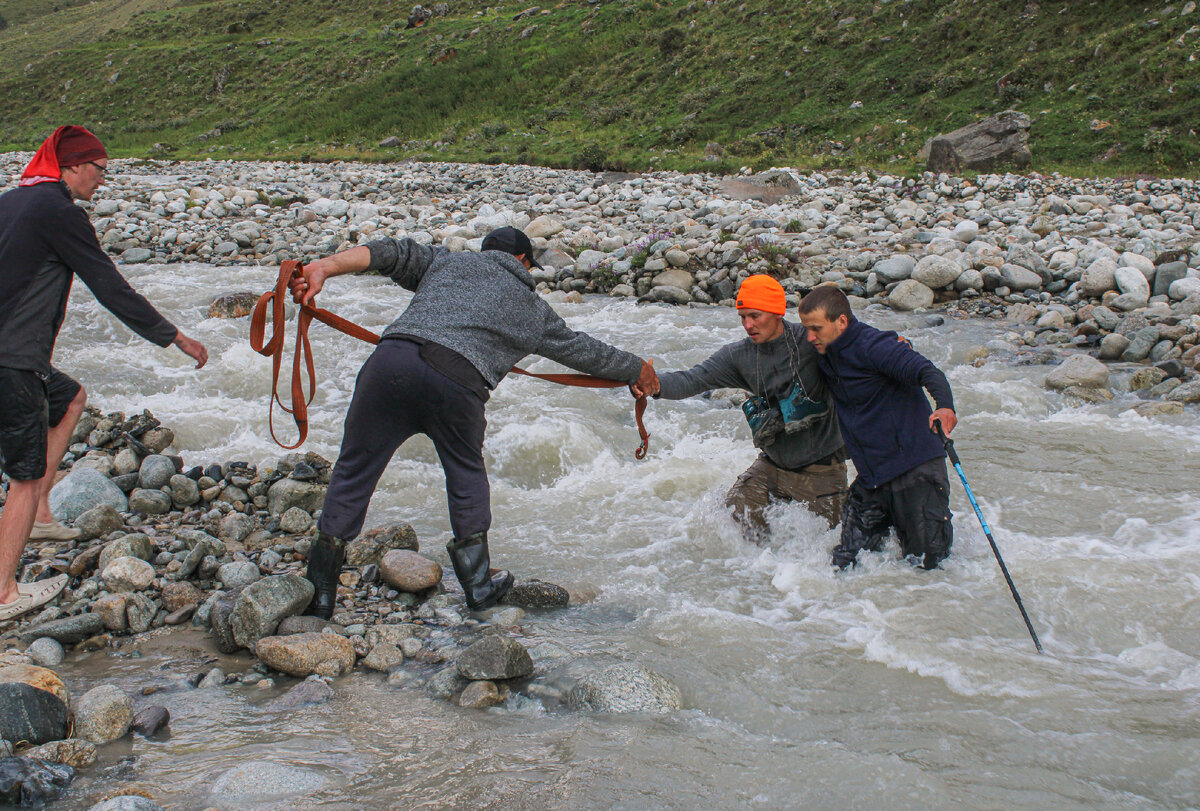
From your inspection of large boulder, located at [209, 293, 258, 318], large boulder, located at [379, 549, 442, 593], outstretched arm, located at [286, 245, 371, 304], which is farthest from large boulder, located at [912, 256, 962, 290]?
outstretched arm, located at [286, 245, 371, 304]

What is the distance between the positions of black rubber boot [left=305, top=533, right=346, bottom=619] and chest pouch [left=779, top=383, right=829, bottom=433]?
2.60m

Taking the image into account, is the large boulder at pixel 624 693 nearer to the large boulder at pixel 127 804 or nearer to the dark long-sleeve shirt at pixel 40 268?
the large boulder at pixel 127 804

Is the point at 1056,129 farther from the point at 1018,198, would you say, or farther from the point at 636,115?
the point at 636,115

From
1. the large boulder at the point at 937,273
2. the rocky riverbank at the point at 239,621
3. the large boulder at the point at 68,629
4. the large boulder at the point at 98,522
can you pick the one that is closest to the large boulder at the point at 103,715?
the rocky riverbank at the point at 239,621

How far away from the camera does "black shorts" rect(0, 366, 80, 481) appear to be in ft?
13.9

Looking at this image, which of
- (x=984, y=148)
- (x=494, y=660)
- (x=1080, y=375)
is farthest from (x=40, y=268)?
(x=984, y=148)

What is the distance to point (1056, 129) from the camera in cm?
2128

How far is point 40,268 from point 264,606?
6.44 feet

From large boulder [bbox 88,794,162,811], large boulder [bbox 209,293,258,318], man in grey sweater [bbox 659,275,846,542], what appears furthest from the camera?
large boulder [bbox 209,293,258,318]

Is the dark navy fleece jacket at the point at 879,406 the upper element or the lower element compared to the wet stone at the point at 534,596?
upper

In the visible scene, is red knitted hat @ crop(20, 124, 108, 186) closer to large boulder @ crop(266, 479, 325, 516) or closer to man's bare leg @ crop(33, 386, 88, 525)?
man's bare leg @ crop(33, 386, 88, 525)

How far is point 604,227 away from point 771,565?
1086 cm

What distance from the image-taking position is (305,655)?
3895 millimetres

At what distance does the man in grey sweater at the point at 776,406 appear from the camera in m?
4.99
